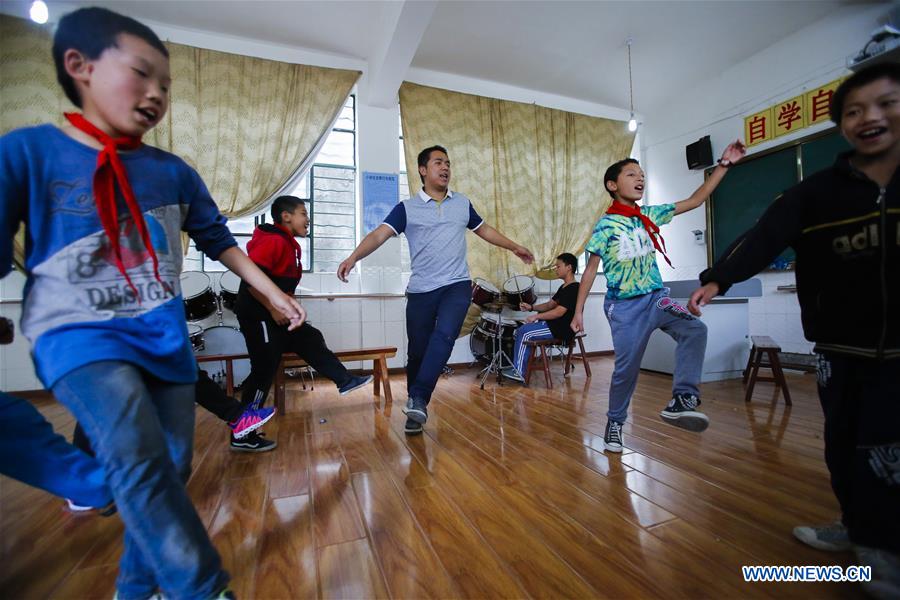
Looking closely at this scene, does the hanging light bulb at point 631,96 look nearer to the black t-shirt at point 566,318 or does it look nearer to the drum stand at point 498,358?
the black t-shirt at point 566,318

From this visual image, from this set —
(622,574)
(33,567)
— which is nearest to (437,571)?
(622,574)

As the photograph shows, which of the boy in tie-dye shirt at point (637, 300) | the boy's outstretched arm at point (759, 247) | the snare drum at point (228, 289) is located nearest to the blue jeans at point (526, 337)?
the boy in tie-dye shirt at point (637, 300)

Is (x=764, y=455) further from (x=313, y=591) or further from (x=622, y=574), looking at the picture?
(x=313, y=591)

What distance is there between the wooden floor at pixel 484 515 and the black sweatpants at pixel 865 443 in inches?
7.7

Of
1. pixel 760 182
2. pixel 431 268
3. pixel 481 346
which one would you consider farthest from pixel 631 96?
pixel 431 268

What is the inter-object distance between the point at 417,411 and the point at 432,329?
0.48m

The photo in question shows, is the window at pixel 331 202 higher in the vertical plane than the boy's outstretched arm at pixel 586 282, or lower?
higher

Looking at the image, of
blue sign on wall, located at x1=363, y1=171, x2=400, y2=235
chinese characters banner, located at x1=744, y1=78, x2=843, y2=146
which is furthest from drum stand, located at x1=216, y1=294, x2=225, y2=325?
chinese characters banner, located at x1=744, y1=78, x2=843, y2=146

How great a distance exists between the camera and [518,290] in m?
4.35

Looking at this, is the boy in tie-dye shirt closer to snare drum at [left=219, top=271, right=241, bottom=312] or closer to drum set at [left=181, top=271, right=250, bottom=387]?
drum set at [left=181, top=271, right=250, bottom=387]

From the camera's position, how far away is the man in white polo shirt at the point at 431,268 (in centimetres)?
224

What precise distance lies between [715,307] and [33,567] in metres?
4.61

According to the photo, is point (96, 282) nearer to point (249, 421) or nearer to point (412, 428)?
point (249, 421)

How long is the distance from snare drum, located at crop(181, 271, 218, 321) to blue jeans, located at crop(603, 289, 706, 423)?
3333 mm
